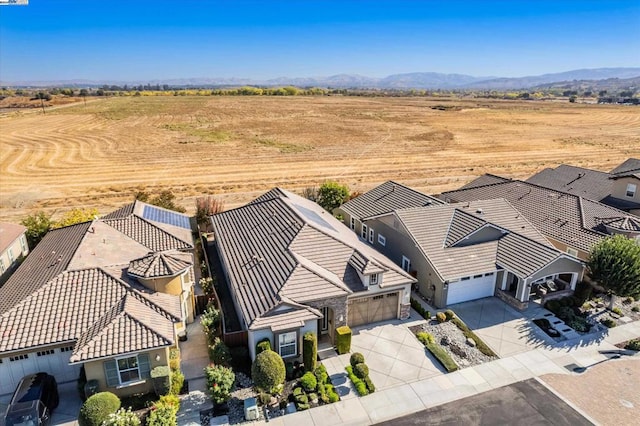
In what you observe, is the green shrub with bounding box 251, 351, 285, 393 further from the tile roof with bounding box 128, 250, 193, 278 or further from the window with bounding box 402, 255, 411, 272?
the window with bounding box 402, 255, 411, 272

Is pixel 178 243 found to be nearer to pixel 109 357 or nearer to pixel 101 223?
pixel 101 223

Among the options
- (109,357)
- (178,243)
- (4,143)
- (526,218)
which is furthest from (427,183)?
(4,143)

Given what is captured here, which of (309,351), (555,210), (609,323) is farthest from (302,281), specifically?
(555,210)

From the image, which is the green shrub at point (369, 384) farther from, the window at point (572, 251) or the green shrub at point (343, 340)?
the window at point (572, 251)

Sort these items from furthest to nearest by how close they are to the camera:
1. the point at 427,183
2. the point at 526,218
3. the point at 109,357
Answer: the point at 427,183
the point at 526,218
the point at 109,357

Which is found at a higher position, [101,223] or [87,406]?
[101,223]

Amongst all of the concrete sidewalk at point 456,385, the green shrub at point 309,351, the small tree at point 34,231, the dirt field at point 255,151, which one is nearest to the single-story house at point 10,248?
the small tree at point 34,231
